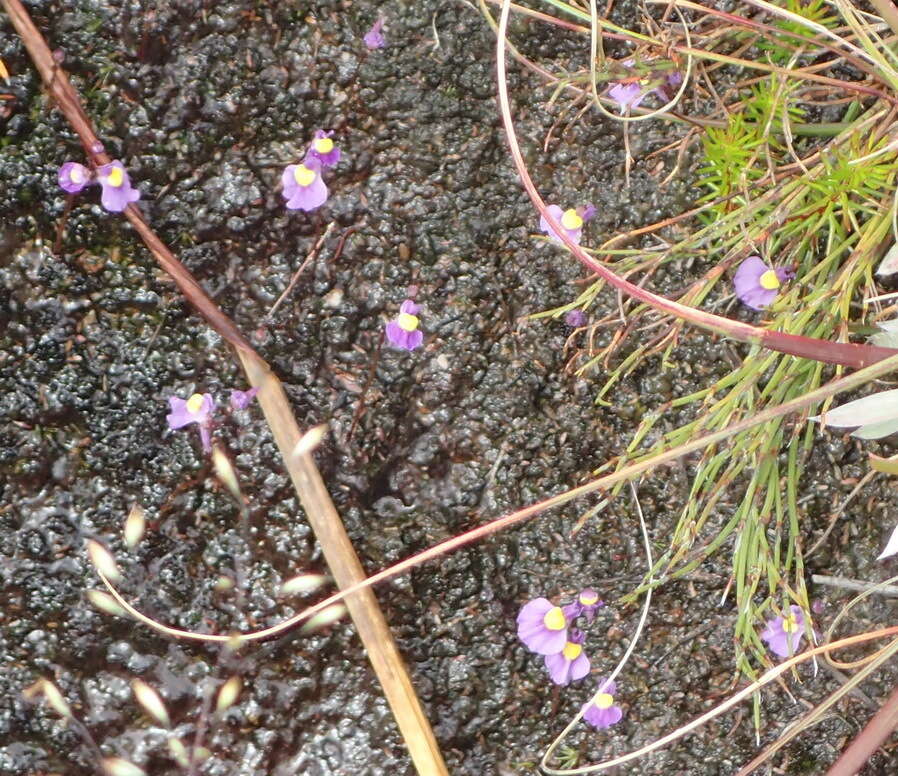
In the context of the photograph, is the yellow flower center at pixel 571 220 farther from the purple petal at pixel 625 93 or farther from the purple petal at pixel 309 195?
the purple petal at pixel 309 195

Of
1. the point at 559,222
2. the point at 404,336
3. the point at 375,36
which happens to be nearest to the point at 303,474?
the point at 404,336

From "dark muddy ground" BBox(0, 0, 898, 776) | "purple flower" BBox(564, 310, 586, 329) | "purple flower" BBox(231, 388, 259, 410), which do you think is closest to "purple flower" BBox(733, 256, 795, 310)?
"dark muddy ground" BBox(0, 0, 898, 776)

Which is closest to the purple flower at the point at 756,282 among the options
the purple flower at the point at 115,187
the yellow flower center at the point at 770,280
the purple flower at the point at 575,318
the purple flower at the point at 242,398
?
the yellow flower center at the point at 770,280

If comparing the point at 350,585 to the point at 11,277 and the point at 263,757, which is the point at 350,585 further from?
the point at 11,277

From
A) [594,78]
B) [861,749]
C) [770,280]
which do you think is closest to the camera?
[861,749]

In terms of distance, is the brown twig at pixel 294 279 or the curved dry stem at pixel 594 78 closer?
the curved dry stem at pixel 594 78

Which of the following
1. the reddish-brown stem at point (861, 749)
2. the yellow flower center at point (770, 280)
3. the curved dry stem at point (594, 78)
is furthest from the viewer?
the yellow flower center at point (770, 280)

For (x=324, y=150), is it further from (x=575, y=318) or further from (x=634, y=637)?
(x=634, y=637)

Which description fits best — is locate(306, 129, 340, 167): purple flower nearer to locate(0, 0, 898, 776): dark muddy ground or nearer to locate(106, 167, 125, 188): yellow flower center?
locate(0, 0, 898, 776): dark muddy ground
